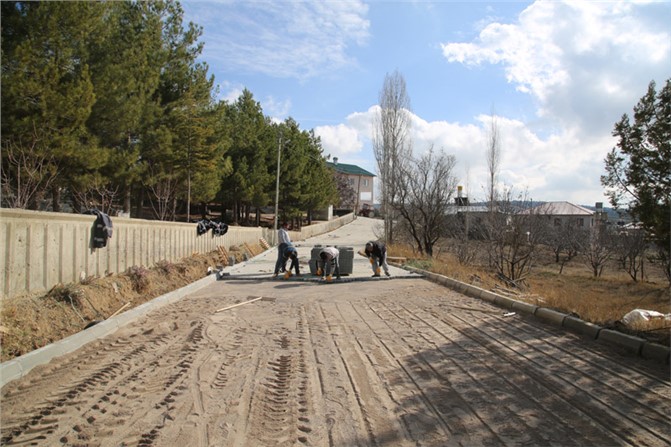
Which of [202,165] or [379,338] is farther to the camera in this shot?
[202,165]

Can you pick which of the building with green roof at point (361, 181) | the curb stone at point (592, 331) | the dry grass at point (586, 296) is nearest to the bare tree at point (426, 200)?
the dry grass at point (586, 296)

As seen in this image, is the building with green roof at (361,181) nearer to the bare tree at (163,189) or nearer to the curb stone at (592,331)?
the bare tree at (163,189)

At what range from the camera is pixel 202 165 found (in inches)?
973

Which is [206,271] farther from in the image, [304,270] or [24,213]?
[24,213]

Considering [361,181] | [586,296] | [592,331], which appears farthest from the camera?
[361,181]

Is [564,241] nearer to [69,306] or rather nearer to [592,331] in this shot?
[592,331]

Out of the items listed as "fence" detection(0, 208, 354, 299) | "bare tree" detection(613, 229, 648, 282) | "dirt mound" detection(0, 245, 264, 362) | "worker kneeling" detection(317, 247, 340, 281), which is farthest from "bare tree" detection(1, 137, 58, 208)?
"bare tree" detection(613, 229, 648, 282)

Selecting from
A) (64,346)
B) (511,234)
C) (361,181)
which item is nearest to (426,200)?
(511,234)

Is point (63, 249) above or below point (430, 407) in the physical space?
above

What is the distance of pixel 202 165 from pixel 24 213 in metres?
17.7

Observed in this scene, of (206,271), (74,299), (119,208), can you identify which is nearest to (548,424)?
(74,299)

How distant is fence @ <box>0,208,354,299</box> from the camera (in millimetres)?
6996

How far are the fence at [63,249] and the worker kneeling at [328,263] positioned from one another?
4926 mm

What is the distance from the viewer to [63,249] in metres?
8.56
